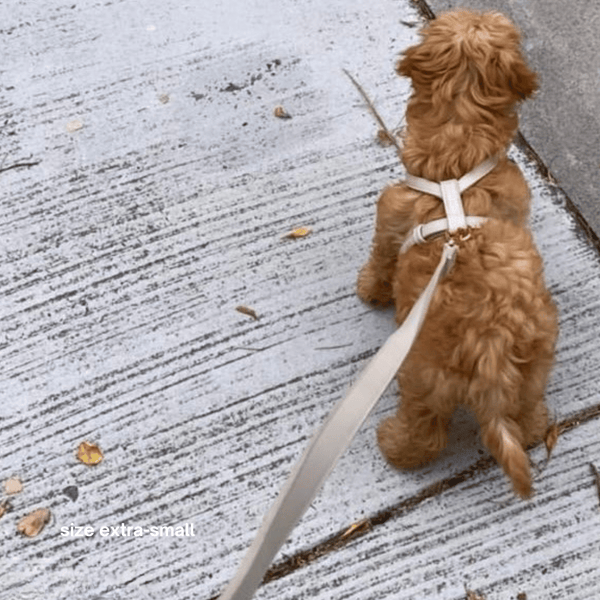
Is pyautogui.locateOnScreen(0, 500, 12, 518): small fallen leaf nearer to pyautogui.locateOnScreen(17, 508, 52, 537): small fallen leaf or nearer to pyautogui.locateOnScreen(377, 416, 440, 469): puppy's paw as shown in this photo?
pyautogui.locateOnScreen(17, 508, 52, 537): small fallen leaf

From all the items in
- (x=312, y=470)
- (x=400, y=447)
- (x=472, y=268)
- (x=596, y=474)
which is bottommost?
(x=596, y=474)

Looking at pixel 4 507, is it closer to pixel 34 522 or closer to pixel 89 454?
pixel 34 522

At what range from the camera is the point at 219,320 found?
10.0 feet

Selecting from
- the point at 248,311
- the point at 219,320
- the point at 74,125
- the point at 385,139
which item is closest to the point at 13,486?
the point at 219,320

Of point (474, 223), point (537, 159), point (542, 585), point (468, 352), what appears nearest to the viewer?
point (468, 352)

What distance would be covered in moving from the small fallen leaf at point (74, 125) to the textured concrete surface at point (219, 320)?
12mm

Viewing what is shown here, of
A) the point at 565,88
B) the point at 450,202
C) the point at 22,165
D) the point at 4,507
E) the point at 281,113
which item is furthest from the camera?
the point at 565,88

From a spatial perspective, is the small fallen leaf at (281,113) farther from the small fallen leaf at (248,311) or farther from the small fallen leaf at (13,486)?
the small fallen leaf at (13,486)

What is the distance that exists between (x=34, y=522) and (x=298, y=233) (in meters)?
1.43

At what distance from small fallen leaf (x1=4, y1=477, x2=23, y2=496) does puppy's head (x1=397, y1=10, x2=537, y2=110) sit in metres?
1.86

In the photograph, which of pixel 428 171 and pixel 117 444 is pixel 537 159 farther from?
pixel 117 444

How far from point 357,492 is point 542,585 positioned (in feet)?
2.17

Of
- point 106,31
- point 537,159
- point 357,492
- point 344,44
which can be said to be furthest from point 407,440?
point 106,31

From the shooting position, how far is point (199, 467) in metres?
2.79
